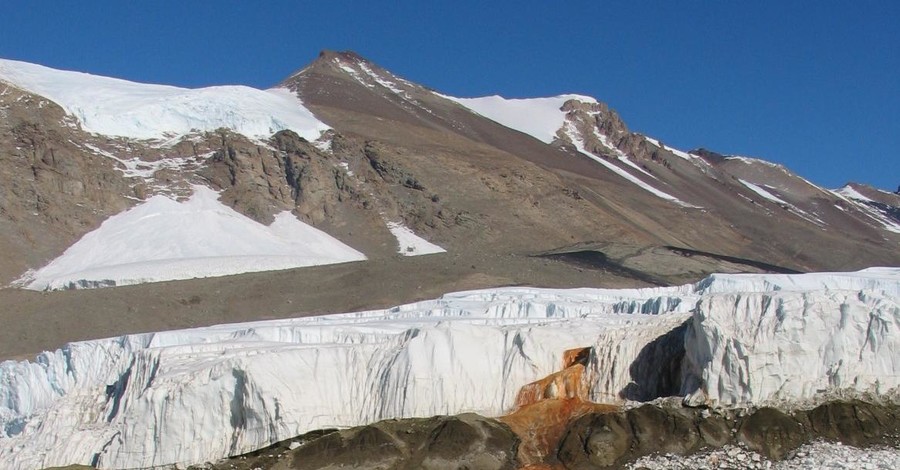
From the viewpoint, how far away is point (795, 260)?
396 ft

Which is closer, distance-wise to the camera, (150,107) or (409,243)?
(409,243)

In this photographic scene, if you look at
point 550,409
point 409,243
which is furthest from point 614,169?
point 550,409

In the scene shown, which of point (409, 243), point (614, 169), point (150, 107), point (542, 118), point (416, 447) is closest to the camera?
point (416, 447)

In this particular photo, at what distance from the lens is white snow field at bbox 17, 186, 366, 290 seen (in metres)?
69.2

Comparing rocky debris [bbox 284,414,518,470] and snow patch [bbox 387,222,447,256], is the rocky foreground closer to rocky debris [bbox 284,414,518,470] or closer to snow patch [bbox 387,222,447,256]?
rocky debris [bbox 284,414,518,470]

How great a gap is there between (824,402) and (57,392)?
21.6 meters

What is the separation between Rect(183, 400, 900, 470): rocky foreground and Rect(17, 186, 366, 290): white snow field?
144 feet

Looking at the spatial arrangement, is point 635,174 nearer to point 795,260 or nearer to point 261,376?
point 795,260

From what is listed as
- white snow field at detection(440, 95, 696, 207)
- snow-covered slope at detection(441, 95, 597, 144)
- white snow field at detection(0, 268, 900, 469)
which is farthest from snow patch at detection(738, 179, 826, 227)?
white snow field at detection(0, 268, 900, 469)

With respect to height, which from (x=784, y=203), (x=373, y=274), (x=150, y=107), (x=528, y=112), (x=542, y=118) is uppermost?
(x=528, y=112)

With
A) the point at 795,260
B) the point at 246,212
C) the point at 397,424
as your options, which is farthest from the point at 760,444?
the point at 795,260

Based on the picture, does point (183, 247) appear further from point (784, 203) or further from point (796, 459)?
point (784, 203)

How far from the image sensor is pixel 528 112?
564 ft

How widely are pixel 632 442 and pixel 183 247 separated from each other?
54902mm
